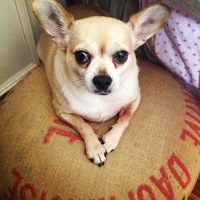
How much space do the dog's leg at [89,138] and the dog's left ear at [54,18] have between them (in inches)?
A: 9.5

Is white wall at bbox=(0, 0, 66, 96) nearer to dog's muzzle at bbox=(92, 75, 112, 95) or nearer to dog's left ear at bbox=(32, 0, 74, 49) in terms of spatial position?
dog's left ear at bbox=(32, 0, 74, 49)

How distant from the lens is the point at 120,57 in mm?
733

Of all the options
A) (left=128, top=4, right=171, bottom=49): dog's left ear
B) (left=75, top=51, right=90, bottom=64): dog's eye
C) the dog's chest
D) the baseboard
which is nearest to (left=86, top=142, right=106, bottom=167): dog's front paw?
the dog's chest

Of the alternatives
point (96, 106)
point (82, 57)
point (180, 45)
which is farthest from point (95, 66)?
point (180, 45)

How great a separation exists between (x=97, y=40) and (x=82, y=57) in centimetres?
6

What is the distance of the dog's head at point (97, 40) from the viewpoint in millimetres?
702

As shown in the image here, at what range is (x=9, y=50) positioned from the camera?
1171 mm

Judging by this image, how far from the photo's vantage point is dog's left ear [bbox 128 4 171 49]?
0.73m

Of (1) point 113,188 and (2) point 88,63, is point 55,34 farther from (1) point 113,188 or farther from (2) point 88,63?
(1) point 113,188

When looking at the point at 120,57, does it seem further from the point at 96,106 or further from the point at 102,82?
the point at 96,106

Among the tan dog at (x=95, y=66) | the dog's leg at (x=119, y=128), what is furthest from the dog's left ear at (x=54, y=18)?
the dog's leg at (x=119, y=128)

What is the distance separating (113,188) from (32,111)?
40 centimetres

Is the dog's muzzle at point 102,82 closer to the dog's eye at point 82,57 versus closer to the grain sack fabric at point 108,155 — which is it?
the dog's eye at point 82,57

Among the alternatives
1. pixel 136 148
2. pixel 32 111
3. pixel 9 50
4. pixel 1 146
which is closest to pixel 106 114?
pixel 136 148
